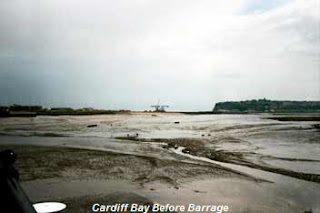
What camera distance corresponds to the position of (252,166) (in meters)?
11.0

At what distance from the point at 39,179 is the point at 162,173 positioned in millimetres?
4205

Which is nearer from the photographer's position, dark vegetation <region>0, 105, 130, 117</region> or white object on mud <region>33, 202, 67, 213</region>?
white object on mud <region>33, 202, 67, 213</region>

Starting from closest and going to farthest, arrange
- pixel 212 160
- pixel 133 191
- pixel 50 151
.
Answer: pixel 133 191, pixel 212 160, pixel 50 151

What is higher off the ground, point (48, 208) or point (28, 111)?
point (28, 111)

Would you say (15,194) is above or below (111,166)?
above

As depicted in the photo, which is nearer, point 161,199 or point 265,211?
point 265,211

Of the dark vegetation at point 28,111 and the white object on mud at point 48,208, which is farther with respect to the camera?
the dark vegetation at point 28,111

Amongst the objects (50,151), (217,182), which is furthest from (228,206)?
(50,151)

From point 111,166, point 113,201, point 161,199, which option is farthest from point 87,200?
point 111,166

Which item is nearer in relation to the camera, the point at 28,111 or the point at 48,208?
the point at 48,208

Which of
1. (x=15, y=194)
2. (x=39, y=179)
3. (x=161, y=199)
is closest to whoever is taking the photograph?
(x=15, y=194)

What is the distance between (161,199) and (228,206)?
1670 mm

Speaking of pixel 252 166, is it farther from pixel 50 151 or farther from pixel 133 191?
pixel 50 151

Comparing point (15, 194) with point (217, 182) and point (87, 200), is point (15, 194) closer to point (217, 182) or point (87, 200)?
point (87, 200)
